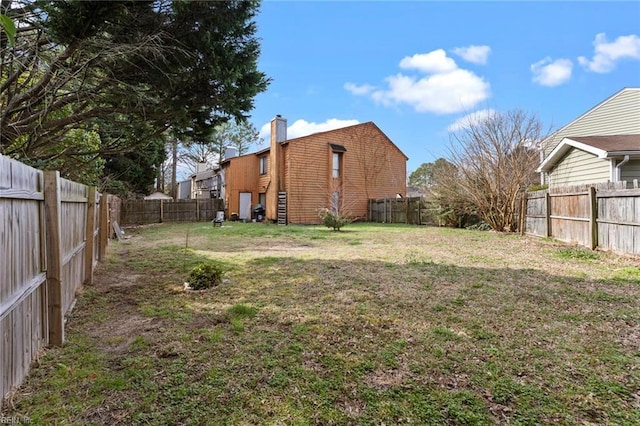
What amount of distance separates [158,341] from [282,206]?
1530 cm

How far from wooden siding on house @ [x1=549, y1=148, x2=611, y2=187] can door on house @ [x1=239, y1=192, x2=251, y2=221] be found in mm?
15840

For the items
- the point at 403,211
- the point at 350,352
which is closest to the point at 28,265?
the point at 350,352

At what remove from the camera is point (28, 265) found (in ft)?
7.53

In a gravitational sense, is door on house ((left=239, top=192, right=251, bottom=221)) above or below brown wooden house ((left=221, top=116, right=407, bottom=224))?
below

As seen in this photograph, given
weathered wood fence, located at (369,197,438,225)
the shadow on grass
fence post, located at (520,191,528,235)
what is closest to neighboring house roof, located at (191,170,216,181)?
weathered wood fence, located at (369,197,438,225)

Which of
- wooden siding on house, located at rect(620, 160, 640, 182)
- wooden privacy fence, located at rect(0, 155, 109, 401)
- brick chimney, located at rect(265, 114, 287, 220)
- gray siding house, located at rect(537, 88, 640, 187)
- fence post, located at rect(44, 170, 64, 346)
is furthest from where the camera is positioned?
brick chimney, located at rect(265, 114, 287, 220)

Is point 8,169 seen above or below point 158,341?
above

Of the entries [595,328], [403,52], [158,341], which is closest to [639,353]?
[595,328]

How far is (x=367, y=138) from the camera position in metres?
20.7

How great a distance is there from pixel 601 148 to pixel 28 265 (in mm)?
12339

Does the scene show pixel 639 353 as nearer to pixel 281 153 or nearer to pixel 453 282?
pixel 453 282

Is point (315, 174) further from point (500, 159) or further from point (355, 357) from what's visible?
point (355, 357)

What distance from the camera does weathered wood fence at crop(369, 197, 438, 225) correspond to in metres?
16.3

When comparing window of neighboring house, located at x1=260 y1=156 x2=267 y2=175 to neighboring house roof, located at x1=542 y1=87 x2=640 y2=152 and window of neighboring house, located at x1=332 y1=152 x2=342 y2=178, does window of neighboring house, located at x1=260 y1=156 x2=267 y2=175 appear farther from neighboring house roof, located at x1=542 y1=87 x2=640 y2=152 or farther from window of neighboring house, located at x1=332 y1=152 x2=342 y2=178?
neighboring house roof, located at x1=542 y1=87 x2=640 y2=152
